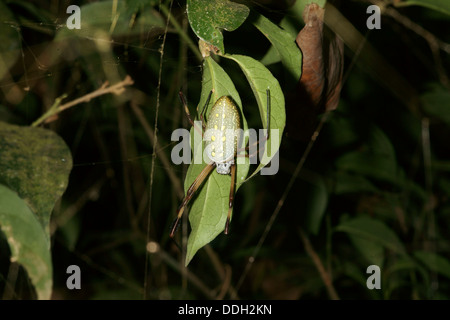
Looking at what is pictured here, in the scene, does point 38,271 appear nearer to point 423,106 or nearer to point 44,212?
point 44,212

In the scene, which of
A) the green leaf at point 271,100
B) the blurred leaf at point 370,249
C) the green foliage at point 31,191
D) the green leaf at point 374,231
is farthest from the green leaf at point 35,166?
the blurred leaf at point 370,249

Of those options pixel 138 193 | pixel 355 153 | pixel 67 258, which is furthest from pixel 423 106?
pixel 67 258

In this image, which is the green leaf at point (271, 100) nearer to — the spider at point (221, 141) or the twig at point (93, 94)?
the spider at point (221, 141)

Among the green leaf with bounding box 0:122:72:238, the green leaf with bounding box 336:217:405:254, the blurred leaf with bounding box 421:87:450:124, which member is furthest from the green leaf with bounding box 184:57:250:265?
the blurred leaf with bounding box 421:87:450:124

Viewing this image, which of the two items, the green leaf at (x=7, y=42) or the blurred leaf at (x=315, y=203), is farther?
the blurred leaf at (x=315, y=203)

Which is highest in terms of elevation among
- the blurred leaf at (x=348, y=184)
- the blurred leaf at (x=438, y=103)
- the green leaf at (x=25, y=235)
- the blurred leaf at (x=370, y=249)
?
the blurred leaf at (x=438, y=103)

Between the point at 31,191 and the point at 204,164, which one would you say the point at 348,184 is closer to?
the point at 204,164

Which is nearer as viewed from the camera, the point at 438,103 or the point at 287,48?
the point at 287,48

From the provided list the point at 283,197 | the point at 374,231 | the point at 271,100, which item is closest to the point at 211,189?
the point at 271,100

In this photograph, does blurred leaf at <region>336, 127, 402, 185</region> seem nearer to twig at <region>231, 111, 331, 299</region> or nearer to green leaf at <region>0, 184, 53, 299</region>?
twig at <region>231, 111, 331, 299</region>
